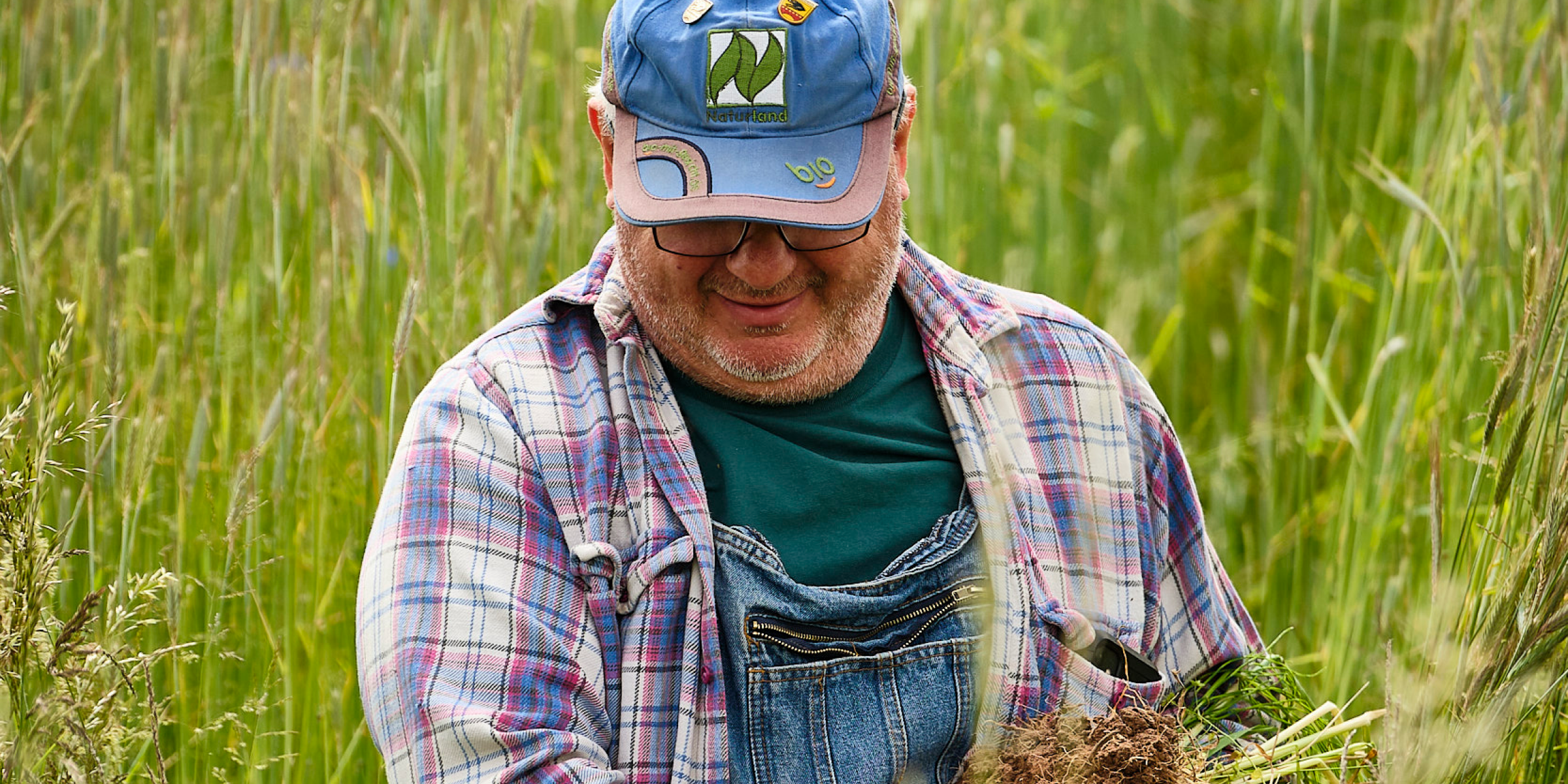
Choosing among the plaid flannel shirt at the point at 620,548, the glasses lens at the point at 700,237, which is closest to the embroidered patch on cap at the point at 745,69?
the glasses lens at the point at 700,237

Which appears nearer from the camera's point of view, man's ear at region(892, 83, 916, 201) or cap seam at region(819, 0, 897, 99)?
cap seam at region(819, 0, 897, 99)

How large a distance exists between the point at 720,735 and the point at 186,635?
83 cm

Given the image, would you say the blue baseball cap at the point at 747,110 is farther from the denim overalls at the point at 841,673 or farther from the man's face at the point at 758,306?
the denim overalls at the point at 841,673

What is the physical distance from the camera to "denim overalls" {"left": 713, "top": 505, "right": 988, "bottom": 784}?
5.30 ft

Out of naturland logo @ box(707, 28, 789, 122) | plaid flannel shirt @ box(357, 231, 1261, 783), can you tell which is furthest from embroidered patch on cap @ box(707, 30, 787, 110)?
plaid flannel shirt @ box(357, 231, 1261, 783)

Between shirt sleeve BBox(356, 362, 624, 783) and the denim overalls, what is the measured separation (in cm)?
15

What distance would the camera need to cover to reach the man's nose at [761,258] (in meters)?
1.69

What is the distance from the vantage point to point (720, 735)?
1.59 meters

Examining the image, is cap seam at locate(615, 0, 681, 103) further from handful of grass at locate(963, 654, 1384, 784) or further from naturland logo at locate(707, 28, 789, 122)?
handful of grass at locate(963, 654, 1384, 784)

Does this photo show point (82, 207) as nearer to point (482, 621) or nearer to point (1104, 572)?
point (482, 621)

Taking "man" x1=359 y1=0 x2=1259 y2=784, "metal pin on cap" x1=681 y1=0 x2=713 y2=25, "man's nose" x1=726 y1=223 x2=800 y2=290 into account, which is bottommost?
"man" x1=359 y1=0 x2=1259 y2=784

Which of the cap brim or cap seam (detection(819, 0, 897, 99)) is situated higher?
cap seam (detection(819, 0, 897, 99))

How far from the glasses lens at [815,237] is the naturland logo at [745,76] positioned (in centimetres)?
13

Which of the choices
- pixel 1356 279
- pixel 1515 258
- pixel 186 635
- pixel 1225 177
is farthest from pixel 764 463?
pixel 1225 177
